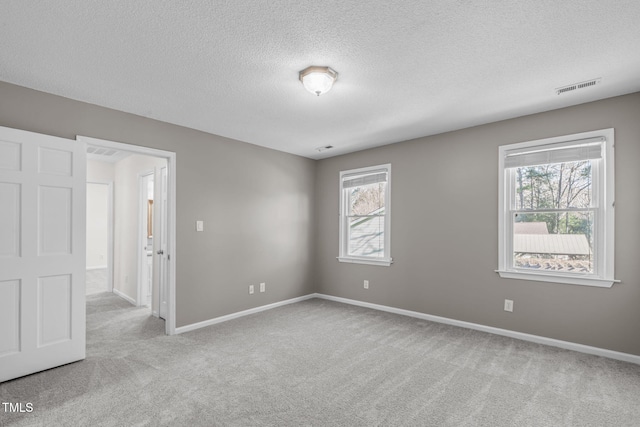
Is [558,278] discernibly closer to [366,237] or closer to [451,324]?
[451,324]

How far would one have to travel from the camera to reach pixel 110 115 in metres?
3.28

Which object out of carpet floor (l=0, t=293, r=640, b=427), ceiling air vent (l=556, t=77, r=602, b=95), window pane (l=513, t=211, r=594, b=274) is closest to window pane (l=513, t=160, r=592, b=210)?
window pane (l=513, t=211, r=594, b=274)

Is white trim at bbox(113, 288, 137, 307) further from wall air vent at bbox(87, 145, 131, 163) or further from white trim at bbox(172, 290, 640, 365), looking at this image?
wall air vent at bbox(87, 145, 131, 163)

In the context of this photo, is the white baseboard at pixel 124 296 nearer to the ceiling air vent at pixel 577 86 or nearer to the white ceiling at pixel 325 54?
the white ceiling at pixel 325 54

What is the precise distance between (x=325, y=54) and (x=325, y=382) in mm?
2585

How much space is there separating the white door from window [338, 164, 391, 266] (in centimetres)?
362

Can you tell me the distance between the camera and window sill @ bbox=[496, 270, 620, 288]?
3.04 metres

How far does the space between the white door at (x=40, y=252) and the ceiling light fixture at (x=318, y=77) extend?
2264 millimetres

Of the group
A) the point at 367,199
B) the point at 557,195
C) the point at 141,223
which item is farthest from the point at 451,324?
the point at 141,223

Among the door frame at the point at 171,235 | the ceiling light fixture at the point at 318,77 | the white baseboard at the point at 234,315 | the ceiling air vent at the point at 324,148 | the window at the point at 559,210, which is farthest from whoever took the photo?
the ceiling air vent at the point at 324,148

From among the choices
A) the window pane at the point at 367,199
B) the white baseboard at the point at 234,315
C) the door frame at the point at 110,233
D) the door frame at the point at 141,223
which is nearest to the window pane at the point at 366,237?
the window pane at the point at 367,199

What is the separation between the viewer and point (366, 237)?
5.11 m

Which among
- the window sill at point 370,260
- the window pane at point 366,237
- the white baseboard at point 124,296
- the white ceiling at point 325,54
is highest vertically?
the white ceiling at point 325,54

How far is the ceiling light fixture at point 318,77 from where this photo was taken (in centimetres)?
247
